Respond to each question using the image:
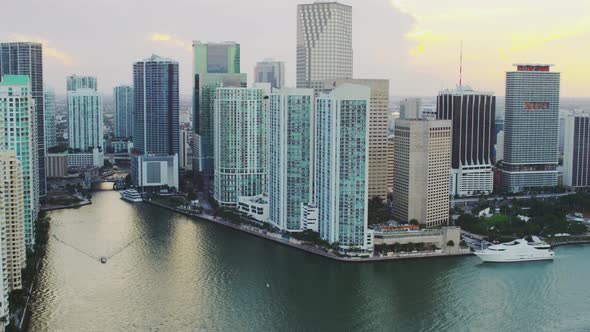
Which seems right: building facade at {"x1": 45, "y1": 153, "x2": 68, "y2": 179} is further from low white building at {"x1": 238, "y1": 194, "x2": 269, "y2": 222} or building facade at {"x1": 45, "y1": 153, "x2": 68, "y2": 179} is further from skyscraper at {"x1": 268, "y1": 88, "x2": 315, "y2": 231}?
skyscraper at {"x1": 268, "y1": 88, "x2": 315, "y2": 231}

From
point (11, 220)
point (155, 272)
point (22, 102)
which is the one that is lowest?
point (155, 272)

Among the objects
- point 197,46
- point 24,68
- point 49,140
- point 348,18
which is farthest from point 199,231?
point 49,140

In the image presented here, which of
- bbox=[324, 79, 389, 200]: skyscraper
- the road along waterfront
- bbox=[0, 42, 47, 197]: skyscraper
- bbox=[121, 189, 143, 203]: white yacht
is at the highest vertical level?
bbox=[0, 42, 47, 197]: skyscraper

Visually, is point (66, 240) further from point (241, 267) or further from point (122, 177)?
point (122, 177)

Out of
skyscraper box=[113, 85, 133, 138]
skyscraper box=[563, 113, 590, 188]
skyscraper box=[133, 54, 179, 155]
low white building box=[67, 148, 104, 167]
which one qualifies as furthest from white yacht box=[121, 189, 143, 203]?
skyscraper box=[113, 85, 133, 138]

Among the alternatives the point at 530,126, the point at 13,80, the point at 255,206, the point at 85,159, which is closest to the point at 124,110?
the point at 85,159

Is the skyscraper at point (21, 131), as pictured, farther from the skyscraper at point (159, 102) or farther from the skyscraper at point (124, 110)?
the skyscraper at point (124, 110)
